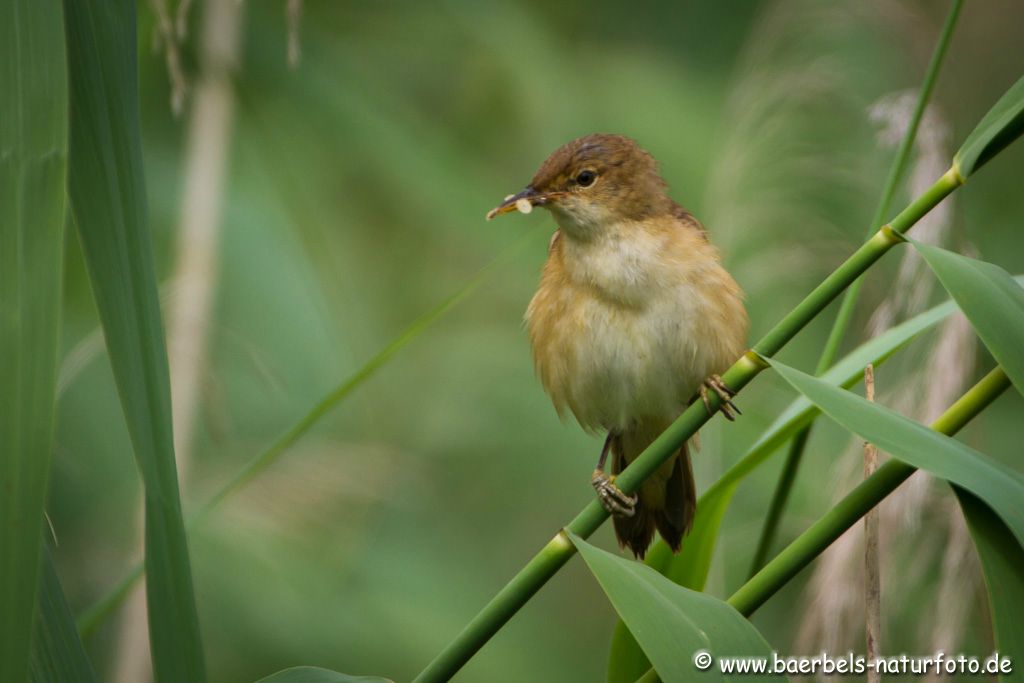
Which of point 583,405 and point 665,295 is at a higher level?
point 665,295

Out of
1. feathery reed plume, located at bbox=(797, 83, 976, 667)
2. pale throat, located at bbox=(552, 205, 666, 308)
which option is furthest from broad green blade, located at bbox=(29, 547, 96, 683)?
feathery reed plume, located at bbox=(797, 83, 976, 667)

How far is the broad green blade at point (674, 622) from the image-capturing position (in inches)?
42.1

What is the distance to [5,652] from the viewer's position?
0.96 meters

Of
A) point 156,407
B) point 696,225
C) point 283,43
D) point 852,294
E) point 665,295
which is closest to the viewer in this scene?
point 156,407

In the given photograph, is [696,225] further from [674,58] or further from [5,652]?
[674,58]

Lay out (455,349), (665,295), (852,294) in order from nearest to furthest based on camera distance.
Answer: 1. (852,294)
2. (665,295)
3. (455,349)

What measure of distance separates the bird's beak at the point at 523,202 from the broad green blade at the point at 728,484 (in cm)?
68

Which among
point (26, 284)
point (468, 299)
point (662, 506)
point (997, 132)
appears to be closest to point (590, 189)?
point (662, 506)

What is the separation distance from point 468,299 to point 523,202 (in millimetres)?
2026

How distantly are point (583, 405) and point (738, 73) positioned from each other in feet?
3.67

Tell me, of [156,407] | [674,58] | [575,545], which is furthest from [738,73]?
[156,407]

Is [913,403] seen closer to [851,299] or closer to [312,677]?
[851,299]

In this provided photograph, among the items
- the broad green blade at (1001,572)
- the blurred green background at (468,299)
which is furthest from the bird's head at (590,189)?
the broad green blade at (1001,572)

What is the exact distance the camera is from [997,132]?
1.16m
